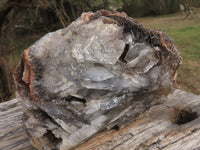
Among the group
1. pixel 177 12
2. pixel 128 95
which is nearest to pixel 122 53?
pixel 128 95

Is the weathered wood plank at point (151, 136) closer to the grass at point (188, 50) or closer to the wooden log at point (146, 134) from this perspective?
the wooden log at point (146, 134)

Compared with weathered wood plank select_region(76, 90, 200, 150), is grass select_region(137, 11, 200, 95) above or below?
below

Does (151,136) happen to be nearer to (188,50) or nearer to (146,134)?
(146,134)

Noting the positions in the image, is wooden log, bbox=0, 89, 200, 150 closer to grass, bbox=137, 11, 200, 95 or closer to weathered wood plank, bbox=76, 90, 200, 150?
weathered wood plank, bbox=76, 90, 200, 150

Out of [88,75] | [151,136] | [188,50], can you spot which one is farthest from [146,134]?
[188,50]

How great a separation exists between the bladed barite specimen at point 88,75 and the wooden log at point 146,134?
0.10 metres

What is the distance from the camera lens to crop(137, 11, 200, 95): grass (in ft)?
10.1

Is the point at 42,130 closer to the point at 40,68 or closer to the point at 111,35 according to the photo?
the point at 40,68

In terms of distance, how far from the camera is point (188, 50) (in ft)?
12.9

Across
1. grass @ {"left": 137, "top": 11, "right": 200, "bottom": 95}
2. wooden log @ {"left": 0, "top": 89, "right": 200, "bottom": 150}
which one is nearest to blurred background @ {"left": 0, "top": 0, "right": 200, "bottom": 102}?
grass @ {"left": 137, "top": 11, "right": 200, "bottom": 95}

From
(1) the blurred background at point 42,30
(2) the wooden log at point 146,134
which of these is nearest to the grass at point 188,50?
(1) the blurred background at point 42,30

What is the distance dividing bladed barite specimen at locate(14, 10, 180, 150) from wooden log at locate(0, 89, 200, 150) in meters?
0.10

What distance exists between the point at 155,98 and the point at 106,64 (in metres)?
0.36

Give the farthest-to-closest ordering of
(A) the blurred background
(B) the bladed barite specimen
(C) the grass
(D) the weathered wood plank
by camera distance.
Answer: (C) the grass, (A) the blurred background, (D) the weathered wood plank, (B) the bladed barite specimen
